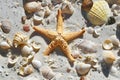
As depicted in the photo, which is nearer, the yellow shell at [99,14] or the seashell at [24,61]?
the seashell at [24,61]

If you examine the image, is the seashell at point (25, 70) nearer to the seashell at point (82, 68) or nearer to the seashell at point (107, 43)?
the seashell at point (82, 68)

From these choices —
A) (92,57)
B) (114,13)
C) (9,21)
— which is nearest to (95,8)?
(114,13)

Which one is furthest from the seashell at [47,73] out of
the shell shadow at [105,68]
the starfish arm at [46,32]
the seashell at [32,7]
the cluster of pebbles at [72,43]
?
the seashell at [32,7]

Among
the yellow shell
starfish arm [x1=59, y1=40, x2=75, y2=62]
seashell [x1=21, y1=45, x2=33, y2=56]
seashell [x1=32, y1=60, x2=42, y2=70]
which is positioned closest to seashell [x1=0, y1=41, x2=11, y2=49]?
seashell [x1=21, y1=45, x2=33, y2=56]

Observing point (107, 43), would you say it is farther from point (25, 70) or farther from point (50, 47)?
point (25, 70)

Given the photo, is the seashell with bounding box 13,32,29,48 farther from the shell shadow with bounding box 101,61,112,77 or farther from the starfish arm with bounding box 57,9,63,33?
the shell shadow with bounding box 101,61,112,77

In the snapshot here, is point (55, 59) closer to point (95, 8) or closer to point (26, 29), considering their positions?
point (26, 29)
